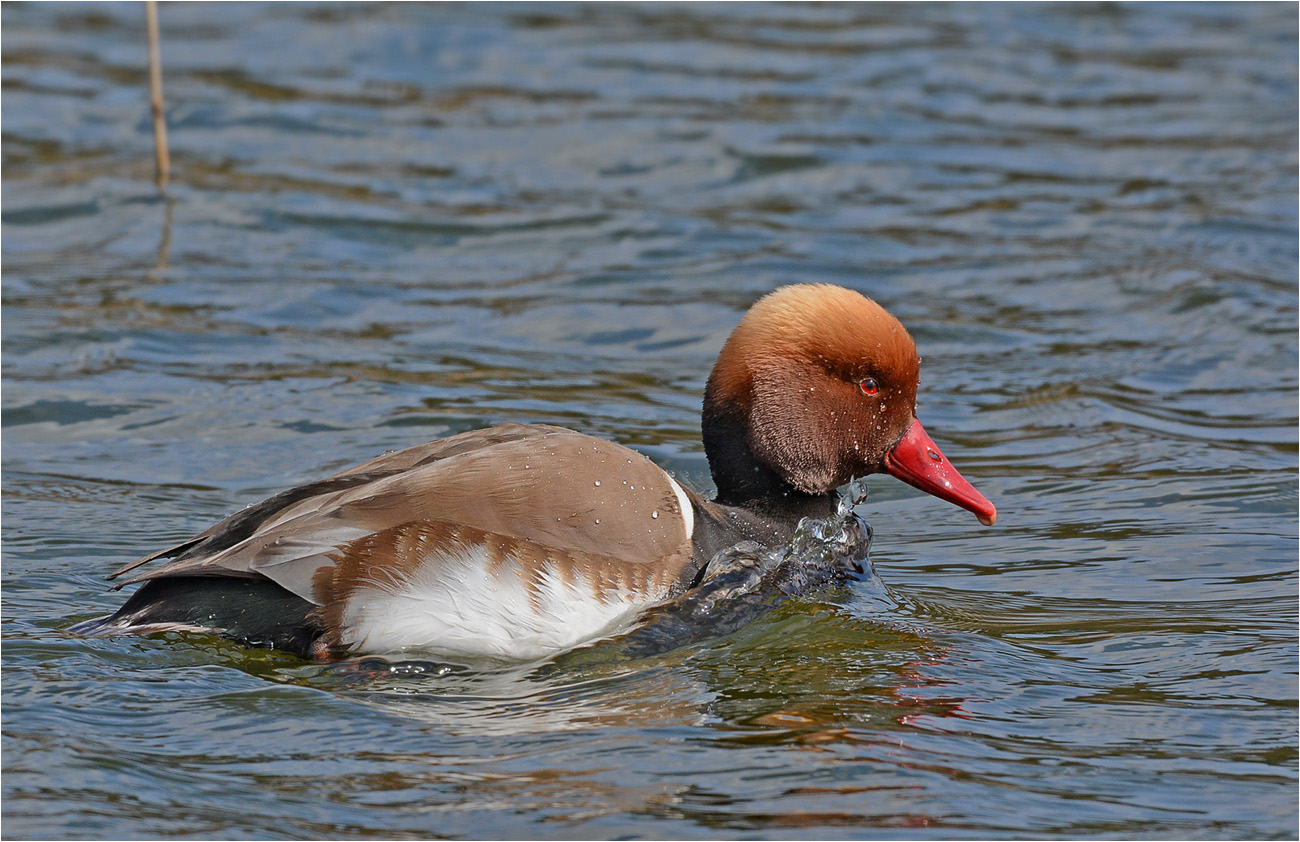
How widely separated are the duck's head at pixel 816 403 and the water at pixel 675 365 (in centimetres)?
48

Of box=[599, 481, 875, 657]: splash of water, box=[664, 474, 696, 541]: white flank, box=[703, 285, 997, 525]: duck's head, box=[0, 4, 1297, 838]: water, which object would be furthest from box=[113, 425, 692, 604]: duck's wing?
box=[703, 285, 997, 525]: duck's head

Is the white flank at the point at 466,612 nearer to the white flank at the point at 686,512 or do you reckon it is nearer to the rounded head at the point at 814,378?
the white flank at the point at 686,512

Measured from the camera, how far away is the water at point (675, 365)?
4.25 metres

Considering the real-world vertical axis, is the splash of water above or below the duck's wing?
below

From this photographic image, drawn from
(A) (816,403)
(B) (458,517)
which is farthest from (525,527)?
(A) (816,403)

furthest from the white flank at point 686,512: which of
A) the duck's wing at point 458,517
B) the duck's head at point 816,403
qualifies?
the duck's head at point 816,403

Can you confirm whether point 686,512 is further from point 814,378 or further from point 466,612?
point 466,612

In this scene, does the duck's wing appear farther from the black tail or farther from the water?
the water

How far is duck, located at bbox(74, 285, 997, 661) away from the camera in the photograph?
4754 mm

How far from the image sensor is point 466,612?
15.7 ft

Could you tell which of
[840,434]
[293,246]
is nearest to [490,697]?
[840,434]

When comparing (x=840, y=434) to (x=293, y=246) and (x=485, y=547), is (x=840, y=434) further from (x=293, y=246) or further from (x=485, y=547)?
(x=293, y=246)

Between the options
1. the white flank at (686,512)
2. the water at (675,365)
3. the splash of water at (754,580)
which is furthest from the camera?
the white flank at (686,512)

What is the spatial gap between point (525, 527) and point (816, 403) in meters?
1.23
